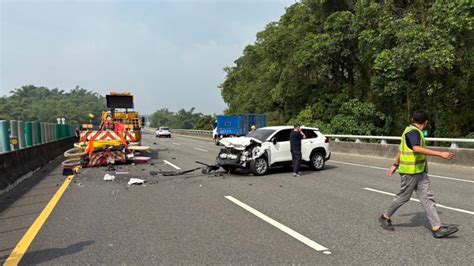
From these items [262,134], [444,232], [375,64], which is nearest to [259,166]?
[262,134]

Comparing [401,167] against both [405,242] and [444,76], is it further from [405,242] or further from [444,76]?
[444,76]

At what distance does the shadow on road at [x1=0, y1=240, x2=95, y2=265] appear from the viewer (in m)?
5.14

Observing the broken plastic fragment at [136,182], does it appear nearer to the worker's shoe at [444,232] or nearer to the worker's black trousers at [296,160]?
the worker's black trousers at [296,160]

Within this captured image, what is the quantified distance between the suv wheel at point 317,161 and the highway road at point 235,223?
8.31 feet

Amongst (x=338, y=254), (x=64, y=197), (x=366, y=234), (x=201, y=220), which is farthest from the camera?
(x=64, y=197)

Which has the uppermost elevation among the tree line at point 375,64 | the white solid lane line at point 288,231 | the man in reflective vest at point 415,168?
the tree line at point 375,64

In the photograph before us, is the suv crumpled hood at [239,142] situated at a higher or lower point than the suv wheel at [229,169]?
higher

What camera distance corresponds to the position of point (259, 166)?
13.3 m

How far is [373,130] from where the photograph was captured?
28.8m

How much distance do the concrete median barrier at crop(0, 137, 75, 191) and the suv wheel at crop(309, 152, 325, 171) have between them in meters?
9.15

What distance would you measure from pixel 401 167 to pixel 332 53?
23.8 metres

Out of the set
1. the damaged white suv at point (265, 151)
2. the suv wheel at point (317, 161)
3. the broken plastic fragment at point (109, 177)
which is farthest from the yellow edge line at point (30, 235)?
the suv wheel at point (317, 161)

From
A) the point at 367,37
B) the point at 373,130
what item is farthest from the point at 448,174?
the point at 373,130

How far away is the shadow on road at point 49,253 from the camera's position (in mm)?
5141
